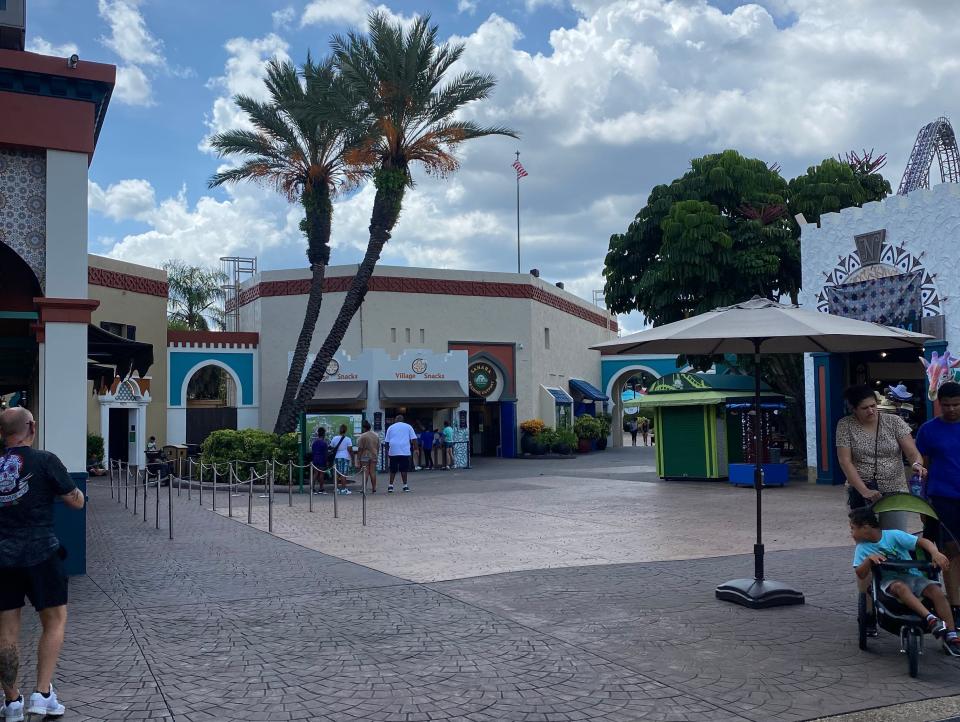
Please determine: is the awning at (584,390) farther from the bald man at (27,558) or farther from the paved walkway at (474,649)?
the bald man at (27,558)

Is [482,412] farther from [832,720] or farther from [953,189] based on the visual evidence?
[832,720]

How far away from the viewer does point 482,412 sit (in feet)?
125

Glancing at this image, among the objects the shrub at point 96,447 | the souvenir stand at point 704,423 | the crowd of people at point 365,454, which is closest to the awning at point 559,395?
the crowd of people at point 365,454

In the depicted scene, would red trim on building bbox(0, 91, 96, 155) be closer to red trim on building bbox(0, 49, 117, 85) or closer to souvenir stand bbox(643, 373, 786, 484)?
red trim on building bbox(0, 49, 117, 85)

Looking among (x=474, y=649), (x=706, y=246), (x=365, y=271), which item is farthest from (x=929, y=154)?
(x=474, y=649)

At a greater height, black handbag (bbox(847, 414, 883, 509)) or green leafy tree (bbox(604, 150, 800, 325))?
green leafy tree (bbox(604, 150, 800, 325))

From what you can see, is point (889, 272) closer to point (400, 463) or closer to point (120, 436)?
point (400, 463)

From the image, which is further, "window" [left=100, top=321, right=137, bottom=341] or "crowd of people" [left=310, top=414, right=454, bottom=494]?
"window" [left=100, top=321, right=137, bottom=341]

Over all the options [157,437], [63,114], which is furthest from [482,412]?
[63,114]

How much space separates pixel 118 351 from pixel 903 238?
47.7 feet

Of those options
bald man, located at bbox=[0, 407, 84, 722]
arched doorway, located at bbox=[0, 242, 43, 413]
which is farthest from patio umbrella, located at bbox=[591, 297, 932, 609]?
arched doorway, located at bbox=[0, 242, 43, 413]

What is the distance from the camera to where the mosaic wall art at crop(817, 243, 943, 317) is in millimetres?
17578

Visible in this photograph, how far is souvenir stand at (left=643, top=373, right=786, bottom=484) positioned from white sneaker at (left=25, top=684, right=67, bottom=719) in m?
18.0

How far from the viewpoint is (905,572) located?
5.95 m
